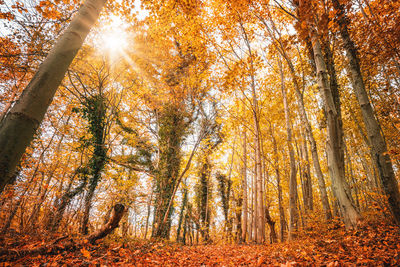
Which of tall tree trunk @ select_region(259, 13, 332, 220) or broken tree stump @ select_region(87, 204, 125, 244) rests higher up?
tall tree trunk @ select_region(259, 13, 332, 220)

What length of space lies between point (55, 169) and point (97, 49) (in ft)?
17.1

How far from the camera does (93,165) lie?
639cm

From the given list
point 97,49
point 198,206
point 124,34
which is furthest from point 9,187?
point 198,206

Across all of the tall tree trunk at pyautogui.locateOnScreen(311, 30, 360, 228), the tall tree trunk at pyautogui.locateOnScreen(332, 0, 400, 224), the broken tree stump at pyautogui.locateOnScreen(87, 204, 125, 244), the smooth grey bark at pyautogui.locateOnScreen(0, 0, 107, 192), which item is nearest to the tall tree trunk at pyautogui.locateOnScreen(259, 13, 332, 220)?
the tall tree trunk at pyautogui.locateOnScreen(332, 0, 400, 224)

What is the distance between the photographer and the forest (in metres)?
2.89

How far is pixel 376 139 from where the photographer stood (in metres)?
4.09

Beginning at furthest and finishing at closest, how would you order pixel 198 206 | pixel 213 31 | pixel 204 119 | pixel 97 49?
pixel 198 206
pixel 204 119
pixel 213 31
pixel 97 49

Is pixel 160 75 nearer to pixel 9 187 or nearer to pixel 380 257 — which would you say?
pixel 9 187

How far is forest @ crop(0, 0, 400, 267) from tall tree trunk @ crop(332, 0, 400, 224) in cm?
3

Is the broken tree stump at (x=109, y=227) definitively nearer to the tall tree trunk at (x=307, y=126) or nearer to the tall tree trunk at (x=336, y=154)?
the tall tree trunk at (x=336, y=154)

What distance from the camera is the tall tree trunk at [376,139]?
3686 mm

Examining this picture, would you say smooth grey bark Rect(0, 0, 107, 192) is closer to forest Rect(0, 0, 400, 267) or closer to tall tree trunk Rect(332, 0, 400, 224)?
forest Rect(0, 0, 400, 267)

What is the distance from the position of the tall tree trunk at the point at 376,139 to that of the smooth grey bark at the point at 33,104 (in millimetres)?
5844

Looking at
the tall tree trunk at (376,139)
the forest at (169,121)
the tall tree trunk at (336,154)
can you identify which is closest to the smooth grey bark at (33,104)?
the forest at (169,121)
